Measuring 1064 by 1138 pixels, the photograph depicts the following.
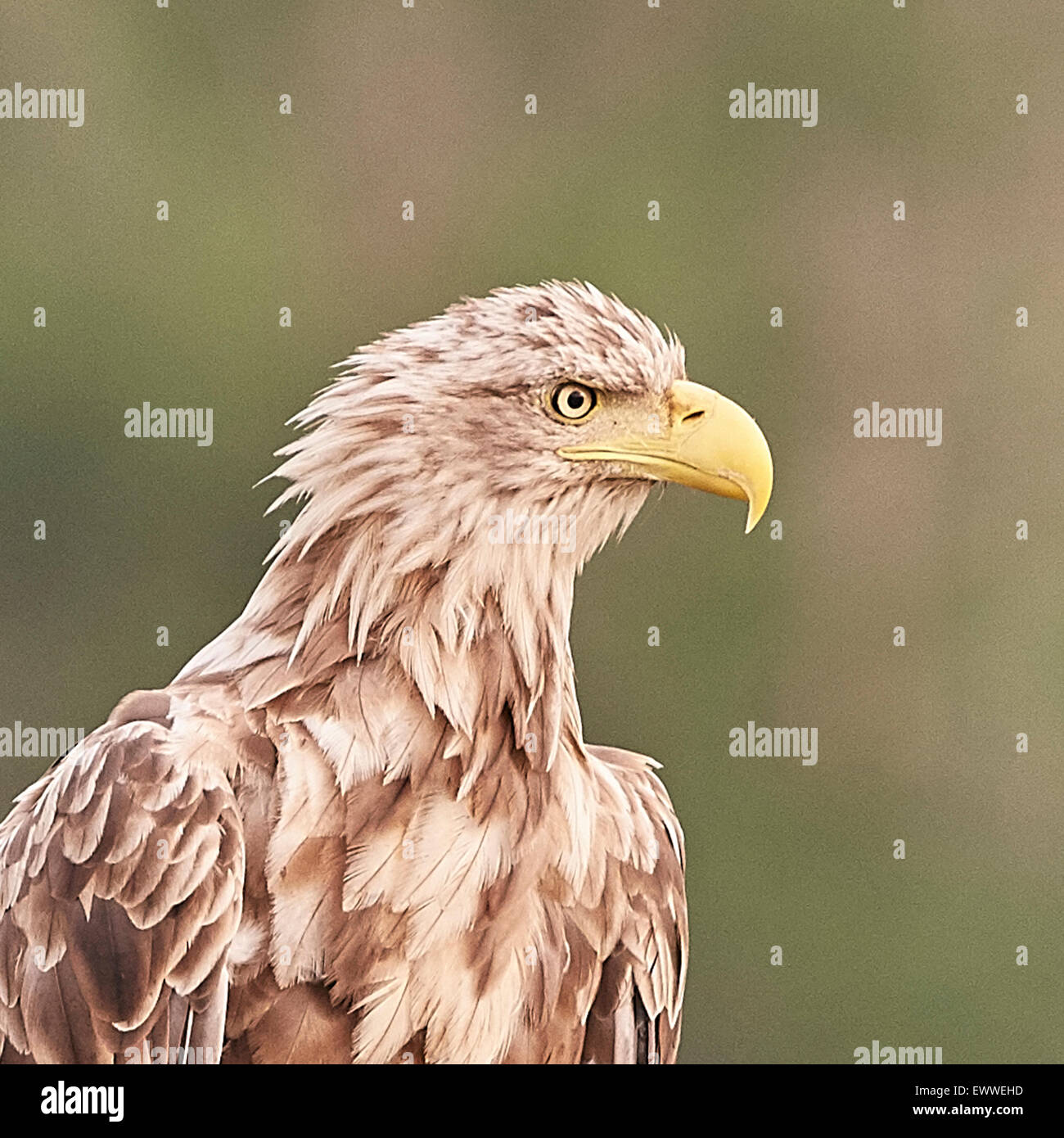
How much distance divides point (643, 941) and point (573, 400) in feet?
2.57

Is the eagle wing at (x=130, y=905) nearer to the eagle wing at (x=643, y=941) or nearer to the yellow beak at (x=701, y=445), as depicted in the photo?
the eagle wing at (x=643, y=941)

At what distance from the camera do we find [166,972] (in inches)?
64.1

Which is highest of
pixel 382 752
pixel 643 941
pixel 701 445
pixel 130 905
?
pixel 701 445

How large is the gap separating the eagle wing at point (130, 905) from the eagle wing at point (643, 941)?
561 millimetres

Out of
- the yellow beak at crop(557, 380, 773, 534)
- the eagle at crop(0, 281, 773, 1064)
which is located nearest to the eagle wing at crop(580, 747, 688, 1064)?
→ the eagle at crop(0, 281, 773, 1064)

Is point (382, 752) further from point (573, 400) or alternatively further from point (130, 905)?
point (573, 400)

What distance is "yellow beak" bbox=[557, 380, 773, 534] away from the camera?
5.74 feet

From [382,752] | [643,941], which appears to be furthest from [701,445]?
[643,941]

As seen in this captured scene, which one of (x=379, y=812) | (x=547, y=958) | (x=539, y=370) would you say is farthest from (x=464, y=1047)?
(x=539, y=370)

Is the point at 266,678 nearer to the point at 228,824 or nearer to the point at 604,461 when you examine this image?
the point at 228,824

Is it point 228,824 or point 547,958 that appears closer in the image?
point 228,824

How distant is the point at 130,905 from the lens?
1.65 meters

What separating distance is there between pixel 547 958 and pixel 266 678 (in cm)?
53
